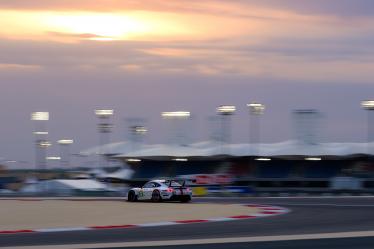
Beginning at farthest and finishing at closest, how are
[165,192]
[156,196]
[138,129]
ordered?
[138,129]
[156,196]
[165,192]

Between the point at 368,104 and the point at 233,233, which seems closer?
the point at 233,233

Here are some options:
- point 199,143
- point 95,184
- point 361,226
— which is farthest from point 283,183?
point 361,226

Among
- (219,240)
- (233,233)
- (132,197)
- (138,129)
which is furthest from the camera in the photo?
(138,129)

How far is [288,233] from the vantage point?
17.1m

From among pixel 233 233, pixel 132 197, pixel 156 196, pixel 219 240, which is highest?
pixel 219 240

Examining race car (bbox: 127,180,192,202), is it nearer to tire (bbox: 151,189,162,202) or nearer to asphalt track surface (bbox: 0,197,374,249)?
tire (bbox: 151,189,162,202)

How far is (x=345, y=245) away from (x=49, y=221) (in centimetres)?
1095

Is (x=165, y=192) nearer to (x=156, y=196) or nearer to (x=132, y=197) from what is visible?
(x=156, y=196)

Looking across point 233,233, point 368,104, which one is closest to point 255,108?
point 368,104

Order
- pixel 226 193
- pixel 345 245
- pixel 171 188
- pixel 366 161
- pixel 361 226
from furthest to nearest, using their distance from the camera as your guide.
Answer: pixel 366 161 → pixel 226 193 → pixel 171 188 → pixel 361 226 → pixel 345 245

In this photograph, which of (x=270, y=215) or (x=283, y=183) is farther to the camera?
(x=283, y=183)

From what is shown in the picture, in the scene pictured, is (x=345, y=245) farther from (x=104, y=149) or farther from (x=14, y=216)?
(x=104, y=149)

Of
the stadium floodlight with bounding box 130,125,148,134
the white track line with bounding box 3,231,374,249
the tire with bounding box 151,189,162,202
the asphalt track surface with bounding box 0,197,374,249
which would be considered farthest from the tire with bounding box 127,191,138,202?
the stadium floodlight with bounding box 130,125,148,134

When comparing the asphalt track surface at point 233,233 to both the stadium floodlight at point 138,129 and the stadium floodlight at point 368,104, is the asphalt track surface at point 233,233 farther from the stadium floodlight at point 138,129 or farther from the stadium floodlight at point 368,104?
the stadium floodlight at point 138,129
